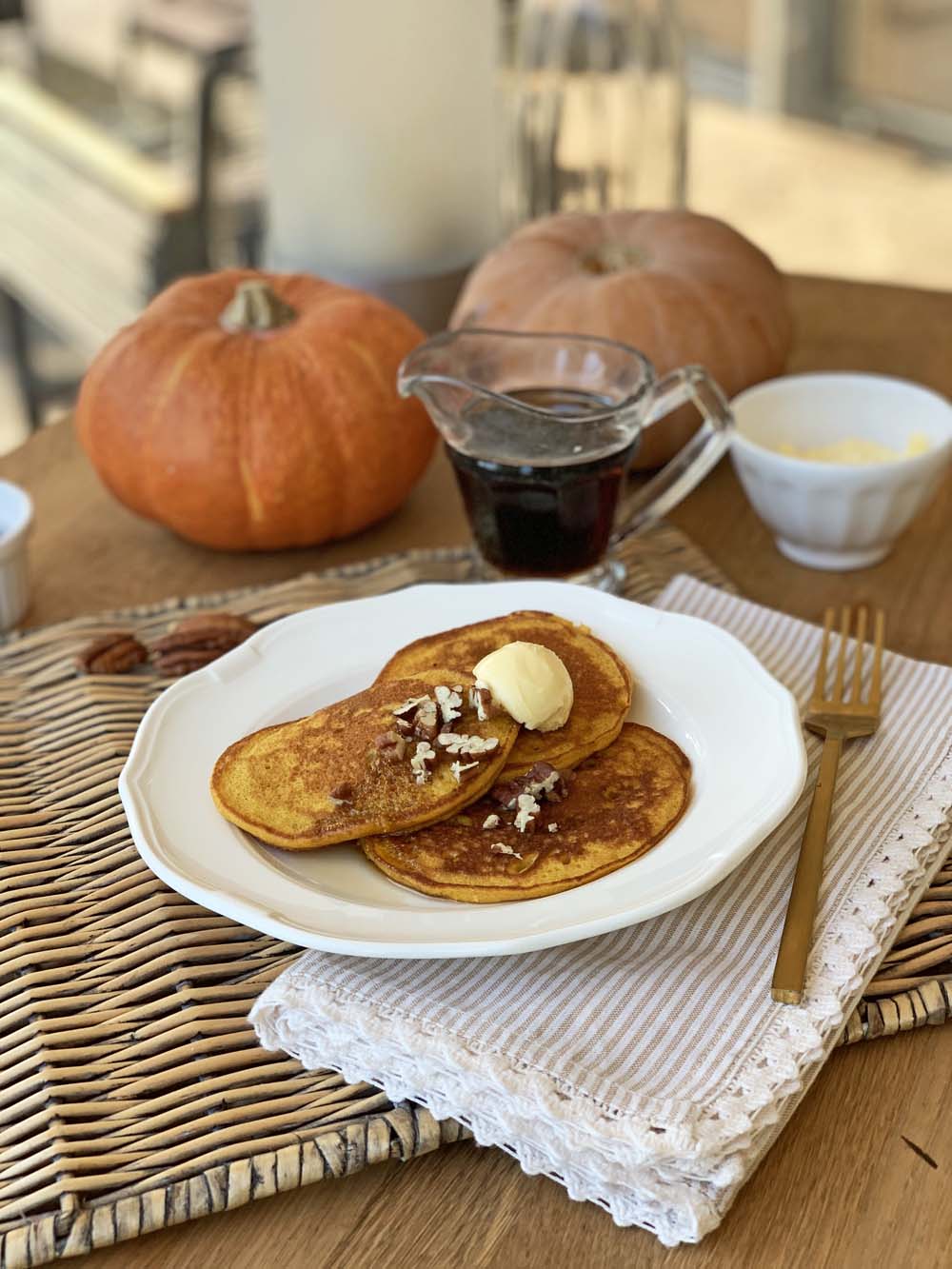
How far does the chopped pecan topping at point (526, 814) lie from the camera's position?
0.76 meters

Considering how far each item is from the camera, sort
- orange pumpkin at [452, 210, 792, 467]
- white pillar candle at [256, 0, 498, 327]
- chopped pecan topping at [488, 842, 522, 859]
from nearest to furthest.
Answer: chopped pecan topping at [488, 842, 522, 859]
orange pumpkin at [452, 210, 792, 467]
white pillar candle at [256, 0, 498, 327]

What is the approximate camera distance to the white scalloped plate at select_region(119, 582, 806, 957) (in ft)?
2.35

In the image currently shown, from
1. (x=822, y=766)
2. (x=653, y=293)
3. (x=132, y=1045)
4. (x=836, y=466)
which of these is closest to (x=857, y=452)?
(x=836, y=466)

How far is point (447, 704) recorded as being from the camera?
31.4 inches

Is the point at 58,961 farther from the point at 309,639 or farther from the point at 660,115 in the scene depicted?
the point at 660,115

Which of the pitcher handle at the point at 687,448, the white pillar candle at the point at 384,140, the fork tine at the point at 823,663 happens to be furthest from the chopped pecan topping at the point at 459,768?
the white pillar candle at the point at 384,140

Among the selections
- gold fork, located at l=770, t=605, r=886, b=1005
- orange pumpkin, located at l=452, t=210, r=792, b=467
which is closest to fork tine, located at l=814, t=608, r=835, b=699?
gold fork, located at l=770, t=605, r=886, b=1005

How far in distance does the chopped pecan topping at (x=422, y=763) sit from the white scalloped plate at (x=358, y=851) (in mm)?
62

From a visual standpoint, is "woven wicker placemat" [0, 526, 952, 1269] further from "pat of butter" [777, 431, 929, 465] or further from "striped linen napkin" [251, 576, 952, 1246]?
"pat of butter" [777, 431, 929, 465]

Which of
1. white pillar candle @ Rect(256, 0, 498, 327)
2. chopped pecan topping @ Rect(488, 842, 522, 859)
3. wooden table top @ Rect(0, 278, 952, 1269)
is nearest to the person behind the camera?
wooden table top @ Rect(0, 278, 952, 1269)

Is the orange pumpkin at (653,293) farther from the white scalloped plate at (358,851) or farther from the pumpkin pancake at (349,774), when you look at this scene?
the pumpkin pancake at (349,774)

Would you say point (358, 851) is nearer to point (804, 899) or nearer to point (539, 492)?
point (804, 899)

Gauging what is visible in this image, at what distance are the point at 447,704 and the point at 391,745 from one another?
0.14 ft

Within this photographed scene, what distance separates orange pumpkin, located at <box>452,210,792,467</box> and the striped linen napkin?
0.58 metres
